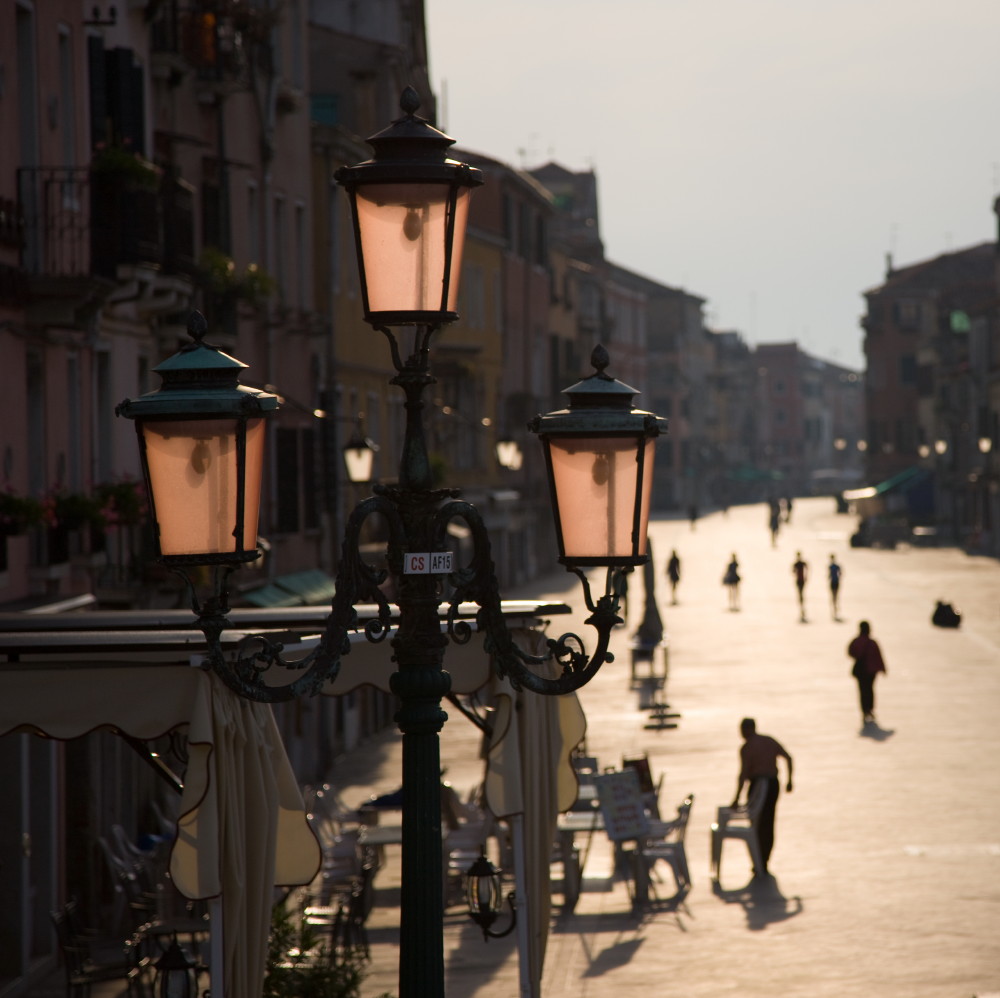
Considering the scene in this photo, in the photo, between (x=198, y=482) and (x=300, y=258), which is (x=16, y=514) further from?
(x=300, y=258)

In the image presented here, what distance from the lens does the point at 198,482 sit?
238 inches

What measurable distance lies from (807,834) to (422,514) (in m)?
14.4

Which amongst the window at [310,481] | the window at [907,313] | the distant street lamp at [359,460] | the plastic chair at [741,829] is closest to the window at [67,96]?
the plastic chair at [741,829]

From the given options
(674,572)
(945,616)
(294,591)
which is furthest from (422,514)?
(674,572)

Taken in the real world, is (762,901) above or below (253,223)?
below

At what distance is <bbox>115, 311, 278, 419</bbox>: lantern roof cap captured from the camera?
595cm

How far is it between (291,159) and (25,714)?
21.7 metres

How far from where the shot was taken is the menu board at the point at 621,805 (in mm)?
17312

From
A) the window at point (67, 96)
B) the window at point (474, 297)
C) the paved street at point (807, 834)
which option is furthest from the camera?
the window at point (474, 297)

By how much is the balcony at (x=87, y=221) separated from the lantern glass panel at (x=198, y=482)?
33.9 feet

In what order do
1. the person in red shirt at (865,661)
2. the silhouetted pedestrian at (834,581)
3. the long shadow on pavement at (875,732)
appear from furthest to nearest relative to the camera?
the silhouetted pedestrian at (834,581)
the person in red shirt at (865,661)
the long shadow on pavement at (875,732)

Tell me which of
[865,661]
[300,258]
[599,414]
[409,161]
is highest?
[300,258]

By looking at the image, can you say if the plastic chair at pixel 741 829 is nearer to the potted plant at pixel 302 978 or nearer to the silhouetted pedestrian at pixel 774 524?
the potted plant at pixel 302 978

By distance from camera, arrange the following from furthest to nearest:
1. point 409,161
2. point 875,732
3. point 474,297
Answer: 1. point 474,297
2. point 875,732
3. point 409,161
